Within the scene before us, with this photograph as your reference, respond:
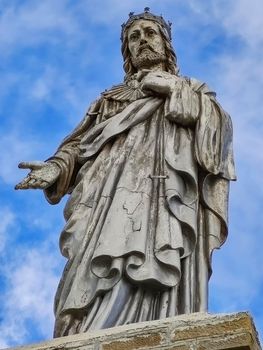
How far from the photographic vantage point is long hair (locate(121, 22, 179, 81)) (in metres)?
10.3

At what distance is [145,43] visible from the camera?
10.2 meters

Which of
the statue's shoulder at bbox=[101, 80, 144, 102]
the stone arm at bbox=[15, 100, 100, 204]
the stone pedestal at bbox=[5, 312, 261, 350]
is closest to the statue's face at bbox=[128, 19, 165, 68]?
the statue's shoulder at bbox=[101, 80, 144, 102]

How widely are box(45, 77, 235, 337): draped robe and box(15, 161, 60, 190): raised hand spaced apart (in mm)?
93

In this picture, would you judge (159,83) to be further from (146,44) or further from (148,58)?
(146,44)

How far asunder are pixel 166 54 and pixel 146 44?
25cm

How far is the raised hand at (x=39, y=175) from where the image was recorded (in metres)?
8.87

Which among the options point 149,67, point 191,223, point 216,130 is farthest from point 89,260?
point 149,67

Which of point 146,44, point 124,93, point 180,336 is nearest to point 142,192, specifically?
point 124,93

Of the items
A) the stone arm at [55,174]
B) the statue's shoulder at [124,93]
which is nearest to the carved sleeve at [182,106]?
the statue's shoulder at [124,93]

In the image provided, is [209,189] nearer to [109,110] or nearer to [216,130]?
[216,130]

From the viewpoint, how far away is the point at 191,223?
7742mm

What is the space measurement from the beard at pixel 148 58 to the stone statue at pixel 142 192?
0.01m

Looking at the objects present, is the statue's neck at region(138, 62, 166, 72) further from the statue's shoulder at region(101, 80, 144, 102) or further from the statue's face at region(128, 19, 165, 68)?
the statue's shoulder at region(101, 80, 144, 102)

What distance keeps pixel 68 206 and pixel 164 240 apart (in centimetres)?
135
